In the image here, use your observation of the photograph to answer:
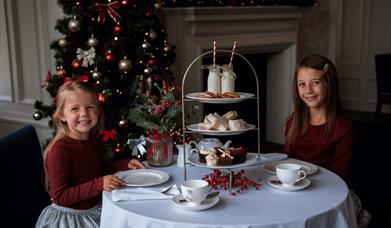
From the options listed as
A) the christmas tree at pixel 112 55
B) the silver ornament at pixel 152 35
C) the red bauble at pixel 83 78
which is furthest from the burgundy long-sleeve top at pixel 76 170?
the silver ornament at pixel 152 35

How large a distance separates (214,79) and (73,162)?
0.69 meters

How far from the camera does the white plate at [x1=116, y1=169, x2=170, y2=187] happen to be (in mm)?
1831

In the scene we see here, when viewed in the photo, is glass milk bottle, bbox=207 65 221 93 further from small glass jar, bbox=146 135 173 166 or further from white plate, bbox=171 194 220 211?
white plate, bbox=171 194 220 211

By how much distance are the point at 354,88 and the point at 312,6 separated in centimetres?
193

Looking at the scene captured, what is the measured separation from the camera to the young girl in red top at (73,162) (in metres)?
1.93

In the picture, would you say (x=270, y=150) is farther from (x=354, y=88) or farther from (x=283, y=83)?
(x=354, y=88)

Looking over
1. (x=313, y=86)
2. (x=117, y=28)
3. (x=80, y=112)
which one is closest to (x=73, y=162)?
Answer: (x=80, y=112)

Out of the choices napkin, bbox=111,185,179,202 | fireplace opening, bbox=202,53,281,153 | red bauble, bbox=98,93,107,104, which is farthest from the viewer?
fireplace opening, bbox=202,53,281,153

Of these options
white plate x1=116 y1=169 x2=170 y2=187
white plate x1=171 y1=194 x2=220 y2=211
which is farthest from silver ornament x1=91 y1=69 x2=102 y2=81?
white plate x1=171 y1=194 x2=220 y2=211

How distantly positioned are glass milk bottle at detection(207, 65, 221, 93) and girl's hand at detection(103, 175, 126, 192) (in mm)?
513

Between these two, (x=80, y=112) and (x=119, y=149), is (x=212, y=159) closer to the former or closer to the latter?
(x=80, y=112)

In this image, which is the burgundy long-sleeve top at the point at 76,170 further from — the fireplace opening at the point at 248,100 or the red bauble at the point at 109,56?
the fireplace opening at the point at 248,100

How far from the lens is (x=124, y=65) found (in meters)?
3.39

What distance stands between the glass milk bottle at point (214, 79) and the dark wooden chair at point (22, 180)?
0.87 metres
